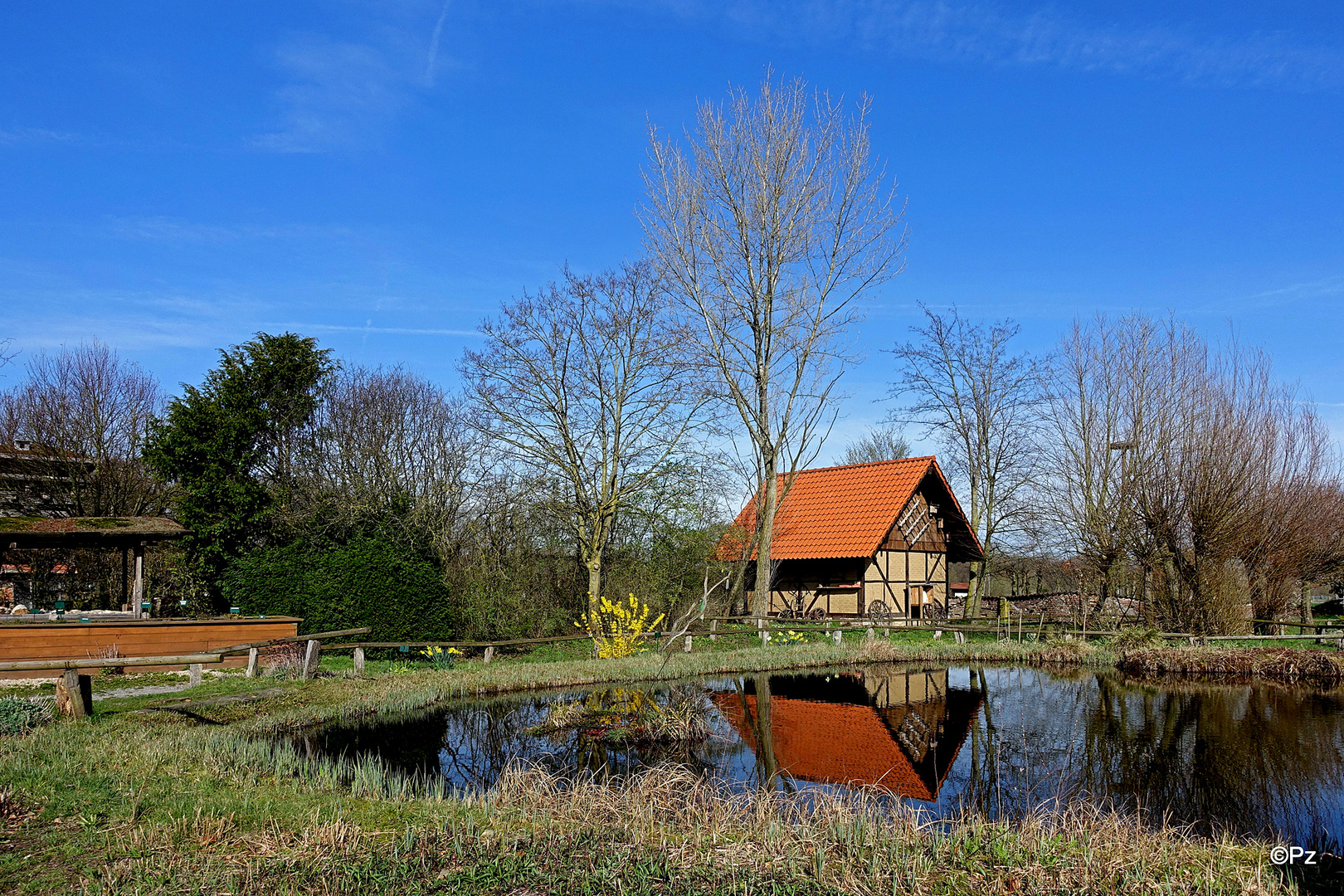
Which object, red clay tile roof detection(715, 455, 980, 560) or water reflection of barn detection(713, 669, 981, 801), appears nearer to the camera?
water reflection of barn detection(713, 669, 981, 801)

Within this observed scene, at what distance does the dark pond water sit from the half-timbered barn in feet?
35.1

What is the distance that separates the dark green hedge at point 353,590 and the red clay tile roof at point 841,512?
886 centimetres

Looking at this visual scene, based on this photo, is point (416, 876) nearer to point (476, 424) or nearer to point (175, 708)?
point (175, 708)

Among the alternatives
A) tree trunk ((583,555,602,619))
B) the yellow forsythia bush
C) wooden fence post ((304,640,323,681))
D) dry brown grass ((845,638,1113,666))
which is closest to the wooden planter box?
wooden fence post ((304,640,323,681))

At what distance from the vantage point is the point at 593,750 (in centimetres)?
1066

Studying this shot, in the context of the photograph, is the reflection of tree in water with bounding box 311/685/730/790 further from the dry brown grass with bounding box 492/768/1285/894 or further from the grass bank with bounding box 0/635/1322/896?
the dry brown grass with bounding box 492/768/1285/894

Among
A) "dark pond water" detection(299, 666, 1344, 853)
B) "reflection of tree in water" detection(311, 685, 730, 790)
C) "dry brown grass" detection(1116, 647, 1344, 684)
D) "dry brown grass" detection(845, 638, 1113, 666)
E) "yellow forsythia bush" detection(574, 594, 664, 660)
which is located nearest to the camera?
"dark pond water" detection(299, 666, 1344, 853)

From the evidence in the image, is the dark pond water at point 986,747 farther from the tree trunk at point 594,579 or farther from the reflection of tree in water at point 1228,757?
the tree trunk at point 594,579

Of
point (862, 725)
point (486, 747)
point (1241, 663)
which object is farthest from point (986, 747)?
point (1241, 663)

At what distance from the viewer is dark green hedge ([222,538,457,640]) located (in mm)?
18438

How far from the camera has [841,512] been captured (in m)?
28.6

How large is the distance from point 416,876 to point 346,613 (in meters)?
14.0

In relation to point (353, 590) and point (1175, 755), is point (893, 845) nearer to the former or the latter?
point (1175, 755)

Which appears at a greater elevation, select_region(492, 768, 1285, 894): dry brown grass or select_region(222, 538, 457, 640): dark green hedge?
select_region(222, 538, 457, 640): dark green hedge
